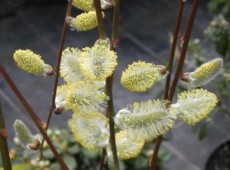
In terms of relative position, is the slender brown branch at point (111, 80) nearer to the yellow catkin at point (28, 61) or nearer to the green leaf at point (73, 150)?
the yellow catkin at point (28, 61)

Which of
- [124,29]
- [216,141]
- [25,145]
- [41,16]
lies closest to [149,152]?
[216,141]

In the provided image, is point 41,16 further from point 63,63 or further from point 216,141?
point 63,63

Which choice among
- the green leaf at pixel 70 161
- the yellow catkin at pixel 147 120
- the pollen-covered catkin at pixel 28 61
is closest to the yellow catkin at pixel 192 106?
the yellow catkin at pixel 147 120

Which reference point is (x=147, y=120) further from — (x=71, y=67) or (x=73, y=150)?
(x=73, y=150)

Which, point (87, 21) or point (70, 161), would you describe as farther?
point (70, 161)

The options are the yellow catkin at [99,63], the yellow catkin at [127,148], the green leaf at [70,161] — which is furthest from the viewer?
the green leaf at [70,161]

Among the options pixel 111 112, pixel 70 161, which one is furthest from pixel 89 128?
pixel 70 161

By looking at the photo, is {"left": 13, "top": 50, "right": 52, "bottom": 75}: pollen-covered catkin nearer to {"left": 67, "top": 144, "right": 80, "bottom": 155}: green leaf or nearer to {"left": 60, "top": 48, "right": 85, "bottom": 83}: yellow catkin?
{"left": 60, "top": 48, "right": 85, "bottom": 83}: yellow catkin
